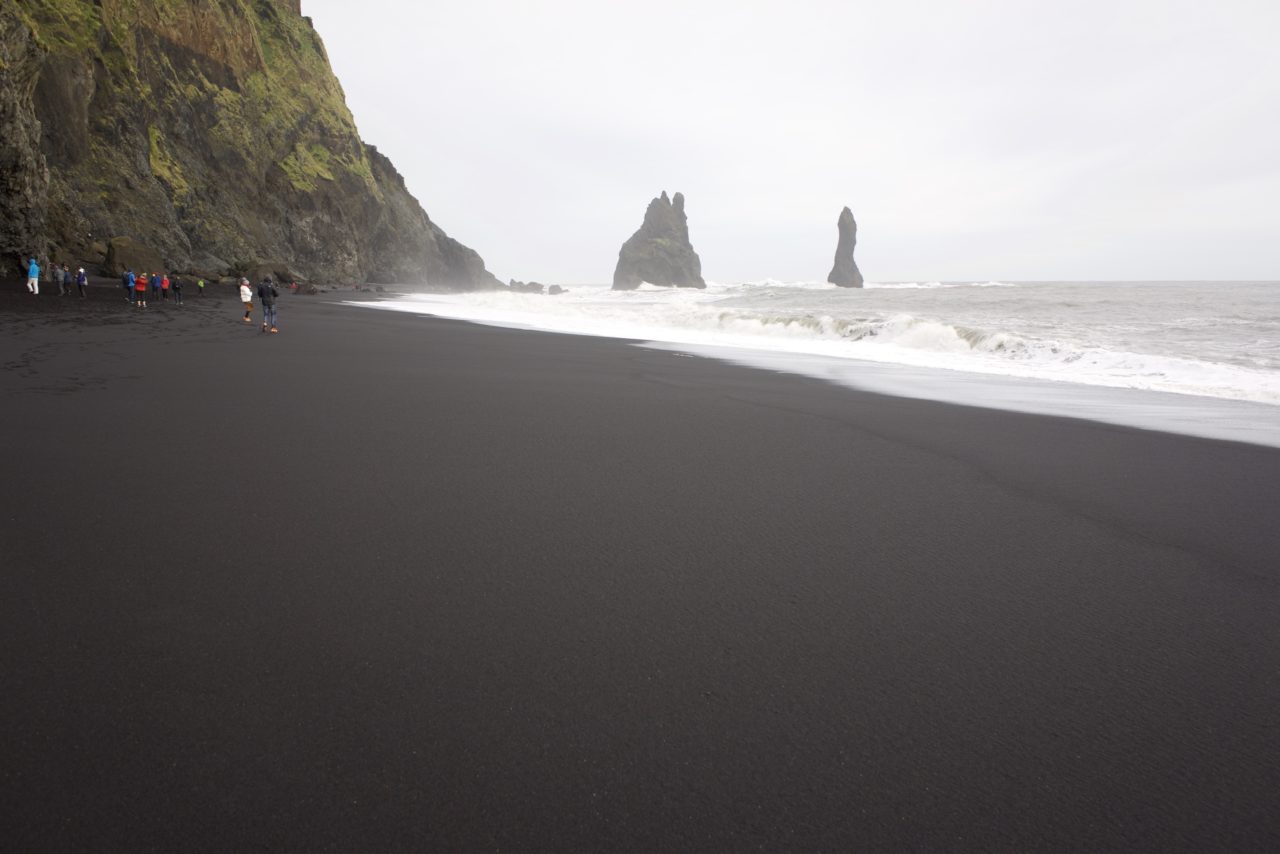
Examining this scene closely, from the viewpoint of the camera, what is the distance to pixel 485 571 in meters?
3.12

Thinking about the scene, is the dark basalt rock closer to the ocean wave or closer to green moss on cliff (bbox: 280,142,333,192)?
the ocean wave

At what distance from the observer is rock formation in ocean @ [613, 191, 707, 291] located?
156125 millimetres

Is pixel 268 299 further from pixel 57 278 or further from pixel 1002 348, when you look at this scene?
pixel 1002 348

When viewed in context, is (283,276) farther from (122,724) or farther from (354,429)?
(122,724)

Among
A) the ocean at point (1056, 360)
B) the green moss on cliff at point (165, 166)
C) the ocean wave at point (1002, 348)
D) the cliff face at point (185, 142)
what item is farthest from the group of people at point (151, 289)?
the green moss on cliff at point (165, 166)

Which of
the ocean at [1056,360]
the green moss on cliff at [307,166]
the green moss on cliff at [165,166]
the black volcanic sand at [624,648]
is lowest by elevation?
the black volcanic sand at [624,648]

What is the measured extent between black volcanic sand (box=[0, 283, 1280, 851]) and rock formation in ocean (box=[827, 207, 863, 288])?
161m

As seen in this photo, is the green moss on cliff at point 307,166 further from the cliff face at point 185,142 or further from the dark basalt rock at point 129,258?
the dark basalt rock at point 129,258

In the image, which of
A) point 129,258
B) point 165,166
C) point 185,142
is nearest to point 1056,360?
point 129,258

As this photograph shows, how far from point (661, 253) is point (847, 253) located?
46124mm

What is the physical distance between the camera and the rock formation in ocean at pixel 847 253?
155 meters

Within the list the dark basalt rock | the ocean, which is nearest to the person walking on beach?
the ocean

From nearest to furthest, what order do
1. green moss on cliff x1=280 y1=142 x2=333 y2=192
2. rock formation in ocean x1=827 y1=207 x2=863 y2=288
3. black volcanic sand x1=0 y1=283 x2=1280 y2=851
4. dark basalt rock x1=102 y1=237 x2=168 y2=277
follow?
black volcanic sand x1=0 y1=283 x2=1280 y2=851, dark basalt rock x1=102 y1=237 x2=168 y2=277, green moss on cliff x1=280 y1=142 x2=333 y2=192, rock formation in ocean x1=827 y1=207 x2=863 y2=288

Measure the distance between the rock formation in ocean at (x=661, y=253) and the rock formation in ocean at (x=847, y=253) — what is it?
1360 inches
